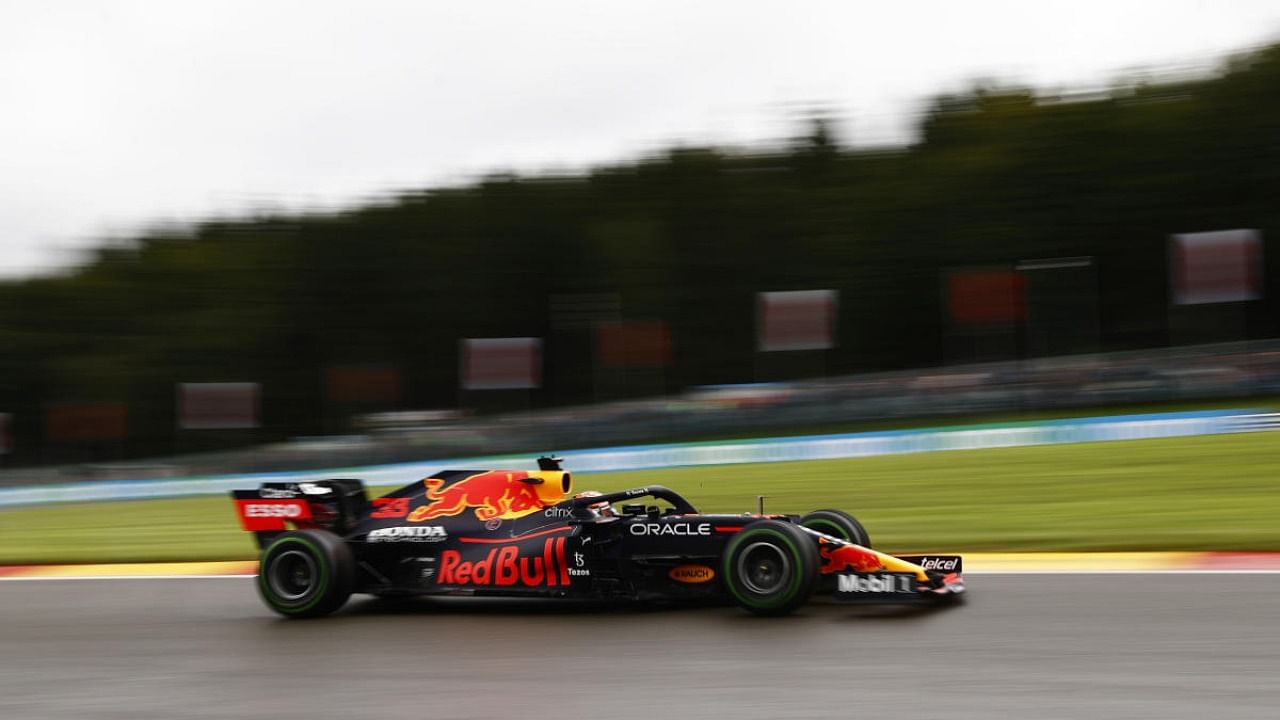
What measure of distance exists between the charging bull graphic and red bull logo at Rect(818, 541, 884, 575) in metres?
1.95

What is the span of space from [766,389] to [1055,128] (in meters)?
17.0

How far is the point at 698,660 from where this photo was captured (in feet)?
22.5

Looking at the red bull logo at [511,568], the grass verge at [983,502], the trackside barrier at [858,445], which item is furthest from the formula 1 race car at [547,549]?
the trackside barrier at [858,445]

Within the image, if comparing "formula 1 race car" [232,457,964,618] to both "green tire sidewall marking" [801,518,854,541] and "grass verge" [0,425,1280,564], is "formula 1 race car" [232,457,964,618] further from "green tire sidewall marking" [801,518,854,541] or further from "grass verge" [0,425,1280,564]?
"grass verge" [0,425,1280,564]

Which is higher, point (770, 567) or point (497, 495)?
point (497, 495)

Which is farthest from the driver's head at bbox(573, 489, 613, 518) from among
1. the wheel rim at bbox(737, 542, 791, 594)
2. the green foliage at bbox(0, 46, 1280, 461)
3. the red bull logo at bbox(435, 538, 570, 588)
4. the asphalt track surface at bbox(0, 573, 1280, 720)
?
the green foliage at bbox(0, 46, 1280, 461)

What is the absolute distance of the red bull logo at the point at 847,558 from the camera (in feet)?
26.2

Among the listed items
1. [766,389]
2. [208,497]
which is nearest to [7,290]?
[208,497]

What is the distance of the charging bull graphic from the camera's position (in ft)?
29.6

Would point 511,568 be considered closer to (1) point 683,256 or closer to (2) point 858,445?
(2) point 858,445

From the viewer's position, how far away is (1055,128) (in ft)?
138

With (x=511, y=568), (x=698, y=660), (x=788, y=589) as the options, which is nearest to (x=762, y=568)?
(x=788, y=589)

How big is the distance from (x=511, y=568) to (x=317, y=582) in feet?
4.59

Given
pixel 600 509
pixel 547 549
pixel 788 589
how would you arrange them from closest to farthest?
pixel 788 589 → pixel 547 549 → pixel 600 509
